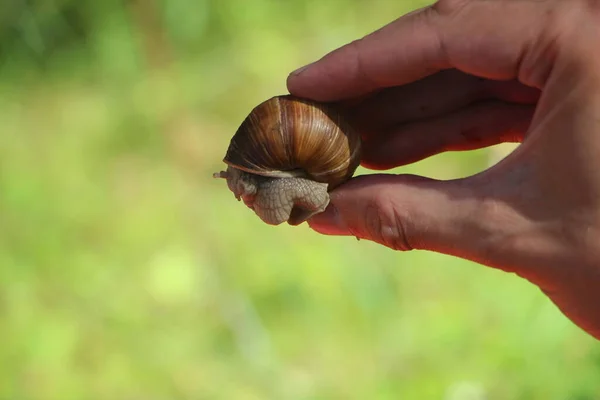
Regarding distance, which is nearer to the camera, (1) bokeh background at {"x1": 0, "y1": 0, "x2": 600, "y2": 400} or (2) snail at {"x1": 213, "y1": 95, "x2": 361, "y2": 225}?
(2) snail at {"x1": 213, "y1": 95, "x2": 361, "y2": 225}

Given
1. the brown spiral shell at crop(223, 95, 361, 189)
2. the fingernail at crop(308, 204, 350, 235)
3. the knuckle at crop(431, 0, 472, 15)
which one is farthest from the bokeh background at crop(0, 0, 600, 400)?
the knuckle at crop(431, 0, 472, 15)

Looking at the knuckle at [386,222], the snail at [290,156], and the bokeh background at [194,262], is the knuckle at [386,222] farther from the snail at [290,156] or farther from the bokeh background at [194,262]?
the bokeh background at [194,262]

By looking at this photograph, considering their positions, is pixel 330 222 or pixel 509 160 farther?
pixel 330 222

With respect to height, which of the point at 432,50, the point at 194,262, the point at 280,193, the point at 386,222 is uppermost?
the point at 432,50

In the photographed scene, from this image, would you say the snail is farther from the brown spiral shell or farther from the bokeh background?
the bokeh background

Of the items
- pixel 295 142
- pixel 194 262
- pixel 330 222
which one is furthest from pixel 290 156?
pixel 194 262

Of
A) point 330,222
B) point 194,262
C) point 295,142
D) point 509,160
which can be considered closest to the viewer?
point 509,160

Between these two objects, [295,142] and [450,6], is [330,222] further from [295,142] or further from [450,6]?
[450,6]
